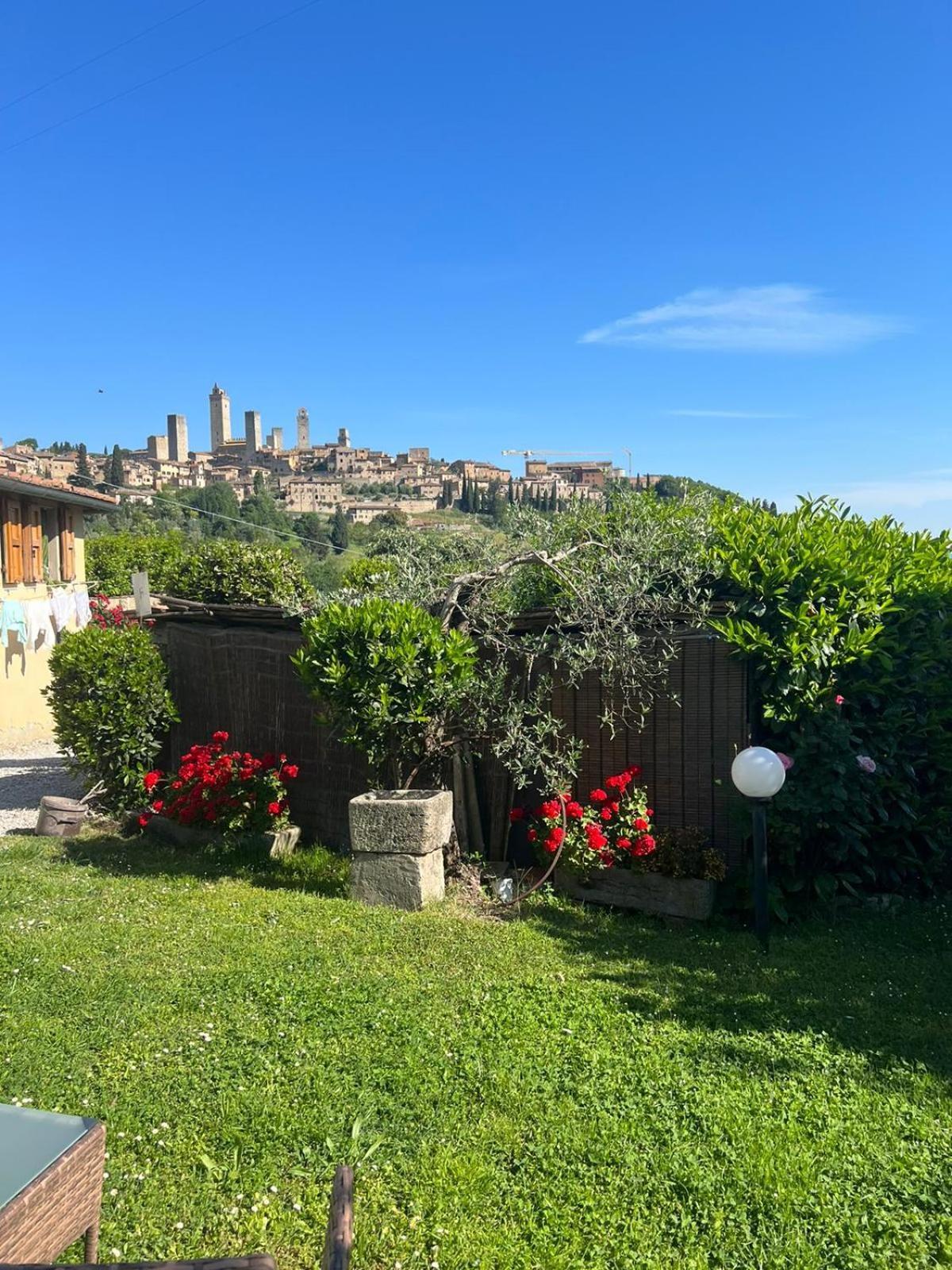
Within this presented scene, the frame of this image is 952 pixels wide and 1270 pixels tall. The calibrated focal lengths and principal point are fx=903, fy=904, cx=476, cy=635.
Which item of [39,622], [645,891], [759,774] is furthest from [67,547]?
[759,774]

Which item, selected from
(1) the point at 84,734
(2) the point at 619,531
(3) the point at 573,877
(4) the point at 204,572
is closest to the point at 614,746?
(3) the point at 573,877

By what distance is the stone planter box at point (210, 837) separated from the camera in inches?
288

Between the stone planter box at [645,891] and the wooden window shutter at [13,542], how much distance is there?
12.3 m

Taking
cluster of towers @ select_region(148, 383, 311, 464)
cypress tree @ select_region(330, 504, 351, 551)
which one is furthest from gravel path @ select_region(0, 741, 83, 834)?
cluster of towers @ select_region(148, 383, 311, 464)

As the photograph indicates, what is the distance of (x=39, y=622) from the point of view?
15.1 meters

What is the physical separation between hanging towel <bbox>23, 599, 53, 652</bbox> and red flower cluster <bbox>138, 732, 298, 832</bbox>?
8.61 meters

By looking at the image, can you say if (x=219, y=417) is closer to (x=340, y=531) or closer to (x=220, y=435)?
(x=220, y=435)

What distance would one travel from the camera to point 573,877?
6164mm

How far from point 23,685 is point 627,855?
41.9 ft

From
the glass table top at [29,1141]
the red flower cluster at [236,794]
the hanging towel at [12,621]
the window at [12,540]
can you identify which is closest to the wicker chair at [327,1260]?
the glass table top at [29,1141]

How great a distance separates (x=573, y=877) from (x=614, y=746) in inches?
37.5

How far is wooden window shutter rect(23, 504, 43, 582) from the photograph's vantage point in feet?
50.7

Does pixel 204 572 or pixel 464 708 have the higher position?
pixel 204 572

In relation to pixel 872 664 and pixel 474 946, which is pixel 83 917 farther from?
pixel 872 664
